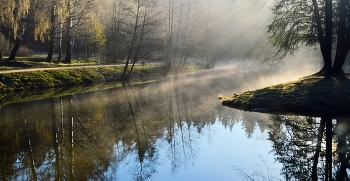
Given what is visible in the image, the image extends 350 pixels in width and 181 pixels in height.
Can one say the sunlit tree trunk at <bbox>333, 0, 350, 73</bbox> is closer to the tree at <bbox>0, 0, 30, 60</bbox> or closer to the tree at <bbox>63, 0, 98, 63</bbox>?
the tree at <bbox>63, 0, 98, 63</bbox>

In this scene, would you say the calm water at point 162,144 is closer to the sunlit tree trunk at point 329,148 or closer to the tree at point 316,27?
the sunlit tree trunk at point 329,148

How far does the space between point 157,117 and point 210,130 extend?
3.19 metres

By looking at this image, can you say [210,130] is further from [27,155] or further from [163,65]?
[163,65]

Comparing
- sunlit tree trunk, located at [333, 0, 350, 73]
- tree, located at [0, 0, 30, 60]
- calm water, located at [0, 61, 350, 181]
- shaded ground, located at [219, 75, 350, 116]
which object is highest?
tree, located at [0, 0, 30, 60]

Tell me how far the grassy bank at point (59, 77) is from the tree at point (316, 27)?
53.8ft

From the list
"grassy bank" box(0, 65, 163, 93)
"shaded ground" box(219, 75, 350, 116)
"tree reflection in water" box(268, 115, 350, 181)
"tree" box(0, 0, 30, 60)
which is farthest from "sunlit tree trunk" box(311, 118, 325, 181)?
"tree" box(0, 0, 30, 60)

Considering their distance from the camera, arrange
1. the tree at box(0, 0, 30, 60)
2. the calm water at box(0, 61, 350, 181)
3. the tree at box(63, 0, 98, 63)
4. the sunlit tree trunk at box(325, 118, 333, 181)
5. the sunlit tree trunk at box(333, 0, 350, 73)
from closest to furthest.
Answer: the sunlit tree trunk at box(325, 118, 333, 181), the calm water at box(0, 61, 350, 181), the sunlit tree trunk at box(333, 0, 350, 73), the tree at box(0, 0, 30, 60), the tree at box(63, 0, 98, 63)

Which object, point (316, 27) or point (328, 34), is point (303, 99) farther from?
point (316, 27)

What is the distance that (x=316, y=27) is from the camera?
69.2 ft

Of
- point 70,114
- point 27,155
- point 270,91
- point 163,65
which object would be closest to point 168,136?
point 27,155

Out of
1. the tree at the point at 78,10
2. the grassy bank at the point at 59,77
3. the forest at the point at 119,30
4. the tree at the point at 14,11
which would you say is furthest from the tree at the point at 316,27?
the tree at the point at 14,11

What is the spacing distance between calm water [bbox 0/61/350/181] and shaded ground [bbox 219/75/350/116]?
86 cm

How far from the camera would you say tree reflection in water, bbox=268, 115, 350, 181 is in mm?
8023

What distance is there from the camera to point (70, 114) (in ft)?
51.8
